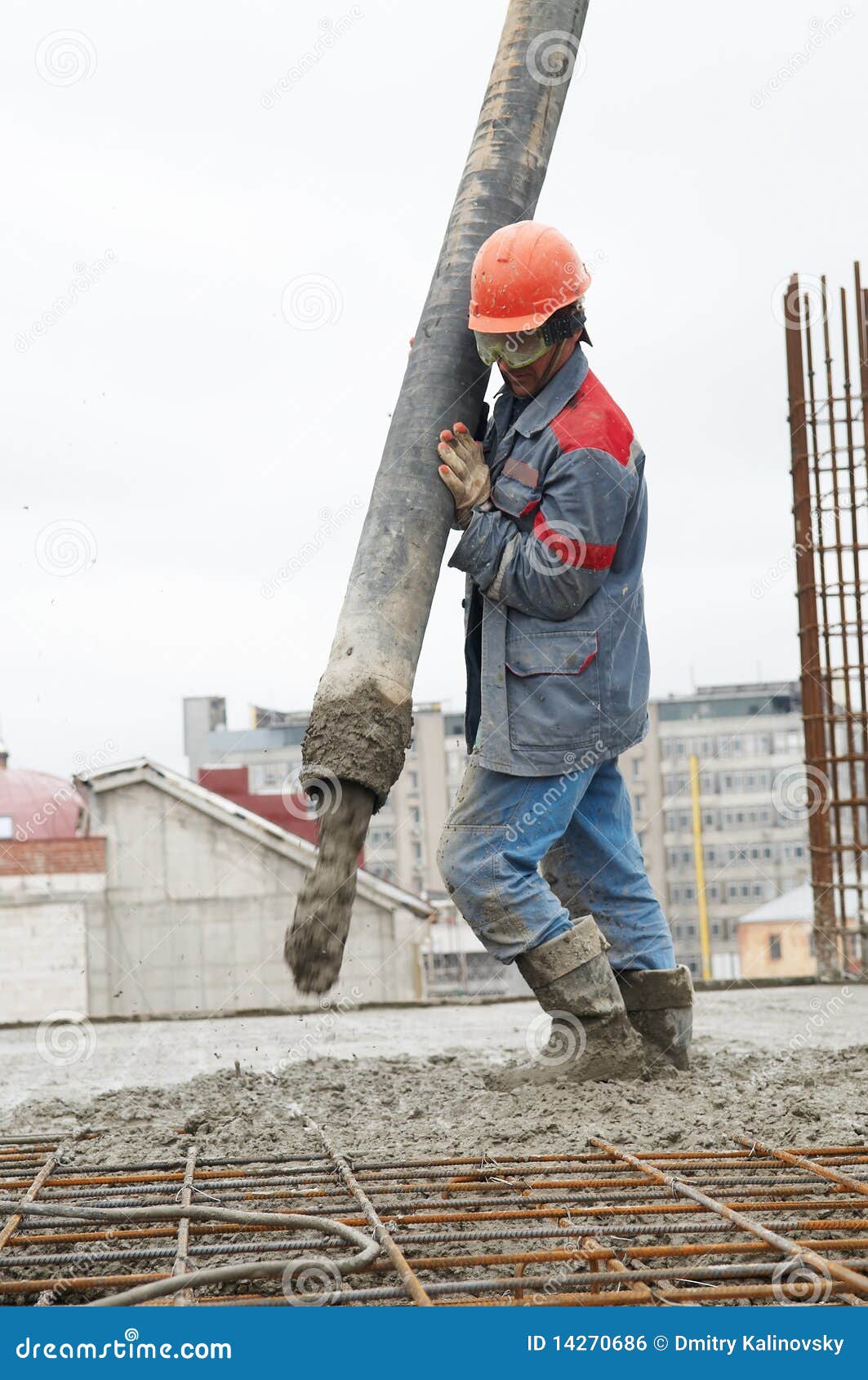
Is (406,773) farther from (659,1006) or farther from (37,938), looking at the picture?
(659,1006)

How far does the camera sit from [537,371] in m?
3.76

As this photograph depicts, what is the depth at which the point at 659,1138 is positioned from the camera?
2.96m

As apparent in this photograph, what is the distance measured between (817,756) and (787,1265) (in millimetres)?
7438

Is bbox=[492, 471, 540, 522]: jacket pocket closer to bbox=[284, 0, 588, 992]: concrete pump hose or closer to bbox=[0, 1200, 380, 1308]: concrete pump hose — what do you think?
bbox=[284, 0, 588, 992]: concrete pump hose

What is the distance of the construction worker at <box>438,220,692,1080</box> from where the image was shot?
3.57 m

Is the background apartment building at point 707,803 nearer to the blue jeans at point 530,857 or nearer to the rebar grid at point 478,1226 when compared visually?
the blue jeans at point 530,857

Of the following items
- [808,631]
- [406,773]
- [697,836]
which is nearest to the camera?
[808,631]

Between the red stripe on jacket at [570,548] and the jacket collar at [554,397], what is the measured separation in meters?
0.28

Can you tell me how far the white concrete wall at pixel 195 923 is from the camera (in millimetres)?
23484

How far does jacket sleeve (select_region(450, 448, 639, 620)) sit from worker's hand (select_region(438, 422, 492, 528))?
0.27 feet

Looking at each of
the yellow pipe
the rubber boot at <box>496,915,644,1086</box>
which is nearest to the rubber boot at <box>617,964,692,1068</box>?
the rubber boot at <box>496,915,644,1086</box>

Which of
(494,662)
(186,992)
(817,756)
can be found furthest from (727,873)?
(494,662)

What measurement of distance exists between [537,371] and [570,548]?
0.55 m

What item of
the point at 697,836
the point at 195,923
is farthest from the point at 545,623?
the point at 697,836
